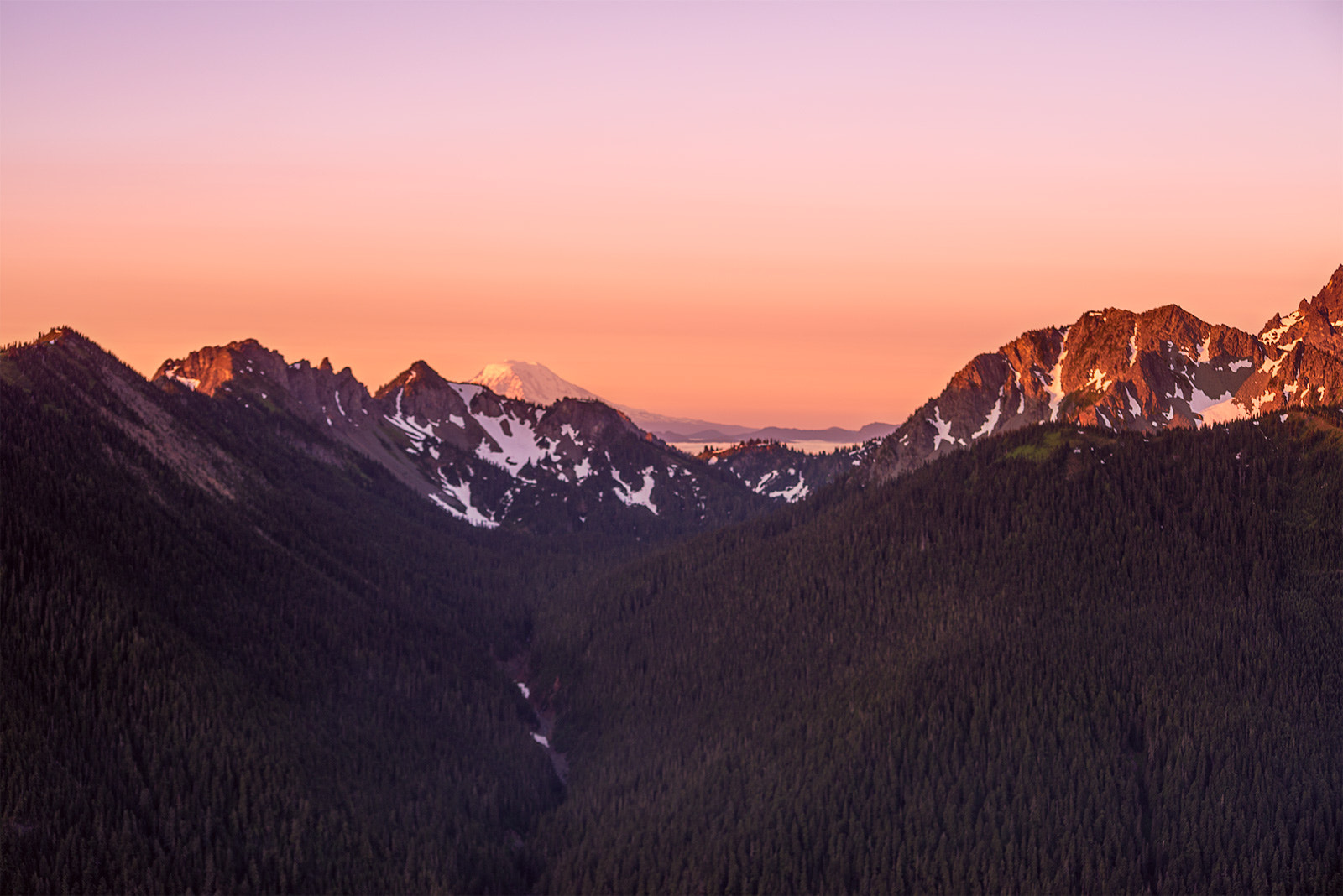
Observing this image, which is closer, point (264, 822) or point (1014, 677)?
point (264, 822)

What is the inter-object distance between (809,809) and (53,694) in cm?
10425

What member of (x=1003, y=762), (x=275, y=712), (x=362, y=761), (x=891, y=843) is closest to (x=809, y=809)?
(x=891, y=843)

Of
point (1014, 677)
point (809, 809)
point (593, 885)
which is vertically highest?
point (1014, 677)

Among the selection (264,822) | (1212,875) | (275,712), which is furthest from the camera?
(275,712)

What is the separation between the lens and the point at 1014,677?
7667 inches

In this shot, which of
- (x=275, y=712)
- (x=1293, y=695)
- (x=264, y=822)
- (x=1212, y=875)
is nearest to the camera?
(x=1212, y=875)

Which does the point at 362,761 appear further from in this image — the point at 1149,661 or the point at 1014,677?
the point at 1149,661

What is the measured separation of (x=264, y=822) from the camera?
170m

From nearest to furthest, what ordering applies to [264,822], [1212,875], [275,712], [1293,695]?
[1212,875] < [264,822] < [1293,695] < [275,712]

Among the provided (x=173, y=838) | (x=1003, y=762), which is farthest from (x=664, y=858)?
(x=173, y=838)

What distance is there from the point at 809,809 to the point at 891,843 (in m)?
13.1

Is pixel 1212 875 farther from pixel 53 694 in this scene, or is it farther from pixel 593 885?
pixel 53 694

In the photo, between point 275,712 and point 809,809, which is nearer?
point 809,809

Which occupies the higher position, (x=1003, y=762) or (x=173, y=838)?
(x=1003, y=762)
